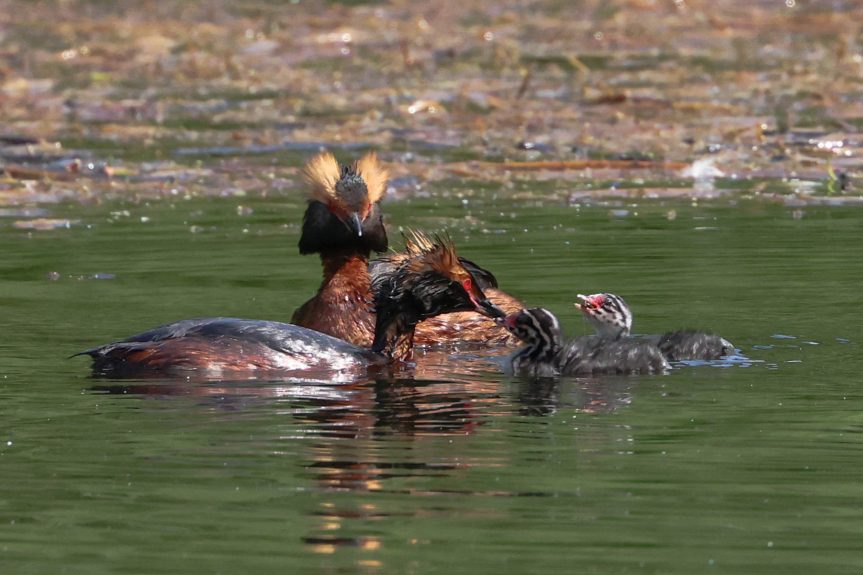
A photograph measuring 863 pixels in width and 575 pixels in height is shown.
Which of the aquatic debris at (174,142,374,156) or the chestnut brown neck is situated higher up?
the aquatic debris at (174,142,374,156)

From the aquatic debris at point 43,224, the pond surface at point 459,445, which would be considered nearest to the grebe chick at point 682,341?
the pond surface at point 459,445

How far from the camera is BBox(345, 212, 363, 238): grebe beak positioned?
1030 cm

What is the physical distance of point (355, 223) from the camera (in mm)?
10383

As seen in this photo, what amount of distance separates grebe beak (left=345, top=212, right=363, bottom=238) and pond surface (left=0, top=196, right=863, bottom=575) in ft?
2.61

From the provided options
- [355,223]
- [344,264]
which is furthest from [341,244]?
[355,223]

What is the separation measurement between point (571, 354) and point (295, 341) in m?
1.39

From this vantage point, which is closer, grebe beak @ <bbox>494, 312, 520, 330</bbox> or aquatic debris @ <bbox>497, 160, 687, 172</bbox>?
grebe beak @ <bbox>494, 312, 520, 330</bbox>

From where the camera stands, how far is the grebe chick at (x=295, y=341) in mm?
9211

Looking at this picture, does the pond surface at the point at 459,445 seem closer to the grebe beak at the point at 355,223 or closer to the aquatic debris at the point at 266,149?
the grebe beak at the point at 355,223

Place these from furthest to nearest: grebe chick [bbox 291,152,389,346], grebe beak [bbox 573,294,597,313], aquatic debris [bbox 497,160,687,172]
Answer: aquatic debris [bbox 497,160,687,172]
grebe chick [bbox 291,152,389,346]
grebe beak [bbox 573,294,597,313]

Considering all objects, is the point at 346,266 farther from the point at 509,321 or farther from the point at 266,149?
the point at 266,149

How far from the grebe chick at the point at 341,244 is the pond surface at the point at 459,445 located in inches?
22.0

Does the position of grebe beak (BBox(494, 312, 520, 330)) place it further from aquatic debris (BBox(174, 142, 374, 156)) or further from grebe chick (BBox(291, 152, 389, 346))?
aquatic debris (BBox(174, 142, 374, 156))

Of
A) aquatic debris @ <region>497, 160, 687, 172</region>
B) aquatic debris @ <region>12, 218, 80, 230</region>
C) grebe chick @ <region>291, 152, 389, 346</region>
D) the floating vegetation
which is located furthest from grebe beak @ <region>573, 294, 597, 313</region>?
aquatic debris @ <region>497, 160, 687, 172</region>
